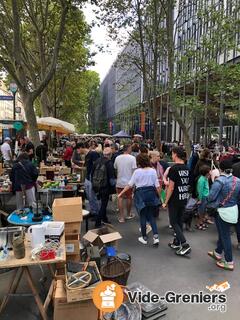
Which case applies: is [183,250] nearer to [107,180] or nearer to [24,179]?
[107,180]

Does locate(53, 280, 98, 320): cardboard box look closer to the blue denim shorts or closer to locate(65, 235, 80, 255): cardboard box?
locate(65, 235, 80, 255): cardboard box

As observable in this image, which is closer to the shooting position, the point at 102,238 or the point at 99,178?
the point at 102,238

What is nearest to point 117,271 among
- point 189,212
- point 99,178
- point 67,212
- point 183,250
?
point 67,212

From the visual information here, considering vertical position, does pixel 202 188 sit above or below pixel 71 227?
above

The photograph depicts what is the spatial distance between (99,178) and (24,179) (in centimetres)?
165

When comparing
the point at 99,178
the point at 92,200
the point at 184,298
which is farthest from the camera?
the point at 92,200

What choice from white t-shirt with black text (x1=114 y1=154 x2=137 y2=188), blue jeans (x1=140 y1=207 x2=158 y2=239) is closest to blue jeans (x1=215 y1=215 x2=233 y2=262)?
blue jeans (x1=140 y1=207 x2=158 y2=239)

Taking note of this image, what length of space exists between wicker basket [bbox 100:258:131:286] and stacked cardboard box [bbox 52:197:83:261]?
481 mm

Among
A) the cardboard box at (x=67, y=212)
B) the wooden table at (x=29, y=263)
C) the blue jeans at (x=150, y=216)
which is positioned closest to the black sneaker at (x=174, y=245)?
the blue jeans at (x=150, y=216)

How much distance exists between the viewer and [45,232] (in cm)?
396

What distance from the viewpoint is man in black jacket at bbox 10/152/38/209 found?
6.98m

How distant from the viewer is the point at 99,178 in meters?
7.07

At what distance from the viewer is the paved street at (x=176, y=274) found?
4020mm

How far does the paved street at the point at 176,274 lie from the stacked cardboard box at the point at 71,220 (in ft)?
2.55
